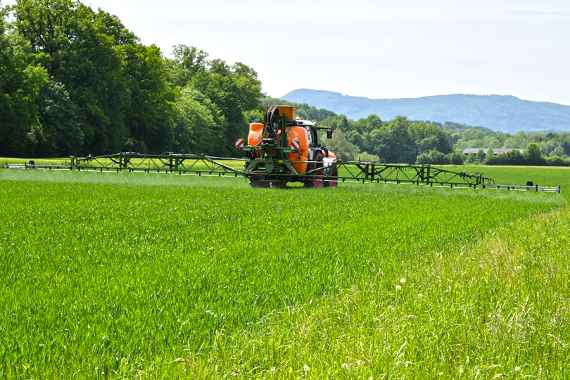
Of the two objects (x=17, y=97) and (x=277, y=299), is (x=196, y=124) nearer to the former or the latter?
(x=17, y=97)

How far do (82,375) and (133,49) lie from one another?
84.7m

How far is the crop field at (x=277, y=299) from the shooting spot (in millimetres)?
5379

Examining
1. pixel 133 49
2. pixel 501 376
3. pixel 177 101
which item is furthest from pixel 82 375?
pixel 177 101

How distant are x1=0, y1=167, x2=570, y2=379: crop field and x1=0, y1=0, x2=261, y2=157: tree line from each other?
53.1m

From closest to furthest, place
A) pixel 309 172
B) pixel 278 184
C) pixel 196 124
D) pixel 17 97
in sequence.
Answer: pixel 309 172
pixel 278 184
pixel 17 97
pixel 196 124

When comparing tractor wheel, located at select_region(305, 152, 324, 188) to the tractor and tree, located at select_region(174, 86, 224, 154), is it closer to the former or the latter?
the tractor

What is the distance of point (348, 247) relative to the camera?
1175 centimetres

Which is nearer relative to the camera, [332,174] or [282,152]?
[282,152]

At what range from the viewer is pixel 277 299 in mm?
7617

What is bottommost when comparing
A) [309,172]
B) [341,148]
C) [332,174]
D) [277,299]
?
[277,299]

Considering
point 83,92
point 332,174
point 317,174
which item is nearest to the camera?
point 317,174

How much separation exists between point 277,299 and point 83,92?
229 feet

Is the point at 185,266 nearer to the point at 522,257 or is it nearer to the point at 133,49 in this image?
the point at 522,257

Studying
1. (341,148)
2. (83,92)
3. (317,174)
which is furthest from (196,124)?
(317,174)
